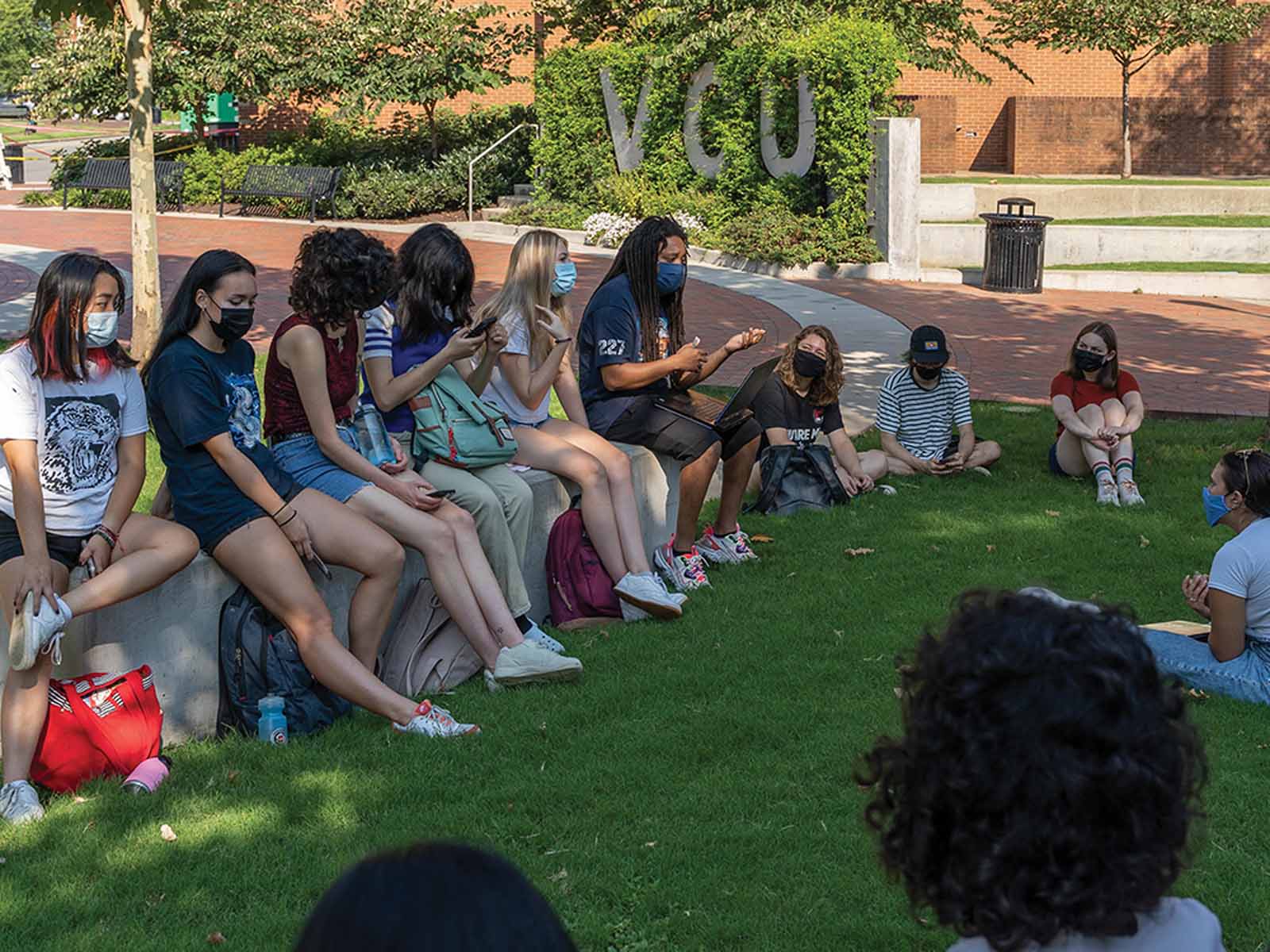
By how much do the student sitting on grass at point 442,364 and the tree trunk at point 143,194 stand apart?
190 inches

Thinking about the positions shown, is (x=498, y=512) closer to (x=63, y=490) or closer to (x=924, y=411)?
(x=63, y=490)

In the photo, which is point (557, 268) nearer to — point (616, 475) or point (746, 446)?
point (616, 475)

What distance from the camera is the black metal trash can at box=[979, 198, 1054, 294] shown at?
17.9m

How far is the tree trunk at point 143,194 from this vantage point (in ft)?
34.9

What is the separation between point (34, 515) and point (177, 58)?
76.5ft

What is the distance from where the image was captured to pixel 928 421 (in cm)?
912

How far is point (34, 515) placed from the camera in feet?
15.8

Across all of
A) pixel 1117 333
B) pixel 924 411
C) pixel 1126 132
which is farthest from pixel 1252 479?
pixel 1126 132

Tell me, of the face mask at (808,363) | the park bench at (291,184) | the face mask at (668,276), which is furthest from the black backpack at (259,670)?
the park bench at (291,184)

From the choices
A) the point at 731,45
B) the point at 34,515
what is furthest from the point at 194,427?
the point at 731,45

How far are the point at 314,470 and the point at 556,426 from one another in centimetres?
144

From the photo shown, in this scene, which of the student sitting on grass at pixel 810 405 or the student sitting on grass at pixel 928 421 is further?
the student sitting on grass at pixel 928 421

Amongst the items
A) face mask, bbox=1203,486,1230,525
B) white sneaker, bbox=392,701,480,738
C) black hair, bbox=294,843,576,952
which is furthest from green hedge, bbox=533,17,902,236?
black hair, bbox=294,843,576,952

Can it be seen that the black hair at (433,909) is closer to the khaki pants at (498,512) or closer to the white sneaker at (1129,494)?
the khaki pants at (498,512)
